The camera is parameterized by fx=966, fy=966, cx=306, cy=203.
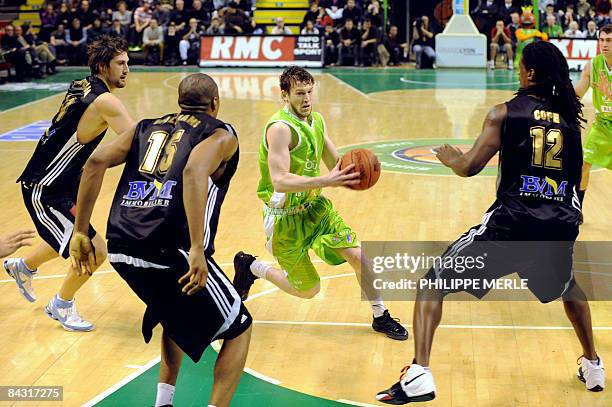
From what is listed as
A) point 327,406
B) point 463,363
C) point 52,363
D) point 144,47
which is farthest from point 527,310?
point 144,47

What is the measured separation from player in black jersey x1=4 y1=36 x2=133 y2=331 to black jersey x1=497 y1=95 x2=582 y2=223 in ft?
8.44

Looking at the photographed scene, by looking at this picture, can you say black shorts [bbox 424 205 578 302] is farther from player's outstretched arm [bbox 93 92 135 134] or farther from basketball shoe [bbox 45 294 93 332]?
basketball shoe [bbox 45 294 93 332]

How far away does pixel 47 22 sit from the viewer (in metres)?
27.5

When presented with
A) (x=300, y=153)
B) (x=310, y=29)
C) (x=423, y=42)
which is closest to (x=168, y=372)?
(x=300, y=153)

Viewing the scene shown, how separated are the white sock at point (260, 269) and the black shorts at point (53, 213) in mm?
1312

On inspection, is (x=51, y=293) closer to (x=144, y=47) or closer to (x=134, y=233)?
(x=134, y=233)

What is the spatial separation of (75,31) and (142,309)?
21125mm

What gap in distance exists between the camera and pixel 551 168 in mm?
5180

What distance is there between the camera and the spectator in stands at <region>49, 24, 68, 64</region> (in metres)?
26.7

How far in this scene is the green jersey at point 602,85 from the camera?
8.62 metres

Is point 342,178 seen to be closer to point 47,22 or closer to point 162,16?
point 162,16

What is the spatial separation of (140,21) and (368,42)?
6.41 metres

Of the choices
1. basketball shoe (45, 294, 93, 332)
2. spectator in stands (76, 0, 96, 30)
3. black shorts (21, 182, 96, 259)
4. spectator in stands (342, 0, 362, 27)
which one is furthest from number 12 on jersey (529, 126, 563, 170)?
spectator in stands (76, 0, 96, 30)

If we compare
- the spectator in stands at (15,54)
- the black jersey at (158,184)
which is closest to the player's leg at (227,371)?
the black jersey at (158,184)
